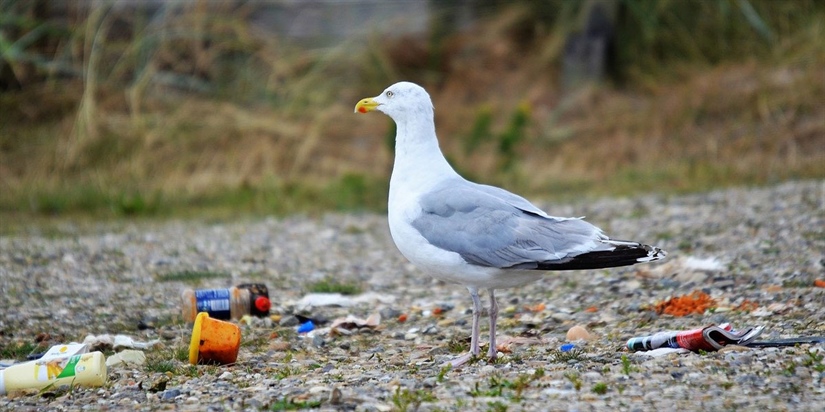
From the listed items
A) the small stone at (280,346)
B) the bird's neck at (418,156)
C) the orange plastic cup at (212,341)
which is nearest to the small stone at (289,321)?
the small stone at (280,346)

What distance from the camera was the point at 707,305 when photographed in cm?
578

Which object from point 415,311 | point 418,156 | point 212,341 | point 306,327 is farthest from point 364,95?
point 212,341

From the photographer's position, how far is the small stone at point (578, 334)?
17.6 ft

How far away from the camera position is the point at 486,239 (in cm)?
485

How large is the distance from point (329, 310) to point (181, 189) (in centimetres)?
589

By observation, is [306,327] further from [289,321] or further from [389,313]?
[389,313]

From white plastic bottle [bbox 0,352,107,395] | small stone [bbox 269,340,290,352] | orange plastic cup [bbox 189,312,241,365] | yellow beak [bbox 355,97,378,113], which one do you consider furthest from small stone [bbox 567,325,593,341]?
white plastic bottle [bbox 0,352,107,395]

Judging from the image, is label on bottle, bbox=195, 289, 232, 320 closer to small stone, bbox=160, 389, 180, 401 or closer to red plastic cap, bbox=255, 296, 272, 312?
red plastic cap, bbox=255, 296, 272, 312

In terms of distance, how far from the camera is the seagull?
4719 mm

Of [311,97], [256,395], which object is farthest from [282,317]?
[311,97]

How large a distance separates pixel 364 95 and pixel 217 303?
332 inches

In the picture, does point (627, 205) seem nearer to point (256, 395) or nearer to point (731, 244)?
point (731, 244)

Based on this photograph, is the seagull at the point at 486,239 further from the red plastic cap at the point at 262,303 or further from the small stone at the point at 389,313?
the red plastic cap at the point at 262,303

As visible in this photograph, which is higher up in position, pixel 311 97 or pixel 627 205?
pixel 311 97
